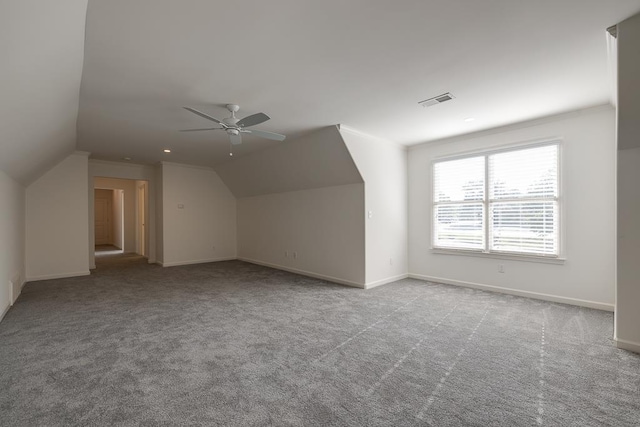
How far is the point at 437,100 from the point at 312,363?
3198 millimetres

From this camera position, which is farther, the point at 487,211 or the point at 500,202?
the point at 487,211

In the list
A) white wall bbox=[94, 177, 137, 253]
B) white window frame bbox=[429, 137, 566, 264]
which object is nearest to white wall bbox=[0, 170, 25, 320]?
white wall bbox=[94, 177, 137, 253]

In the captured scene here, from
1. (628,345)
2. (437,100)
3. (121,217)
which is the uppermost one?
(437,100)

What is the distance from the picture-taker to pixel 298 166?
553 cm

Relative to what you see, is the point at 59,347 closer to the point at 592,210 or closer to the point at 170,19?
the point at 170,19

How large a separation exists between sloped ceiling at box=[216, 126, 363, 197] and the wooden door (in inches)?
293

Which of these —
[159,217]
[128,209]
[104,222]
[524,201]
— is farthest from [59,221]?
[524,201]

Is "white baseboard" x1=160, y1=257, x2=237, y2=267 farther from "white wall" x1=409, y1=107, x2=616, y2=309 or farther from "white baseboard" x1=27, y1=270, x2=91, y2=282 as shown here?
"white wall" x1=409, y1=107, x2=616, y2=309

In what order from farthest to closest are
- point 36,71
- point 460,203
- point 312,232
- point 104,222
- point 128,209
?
point 104,222 < point 128,209 < point 312,232 < point 460,203 < point 36,71

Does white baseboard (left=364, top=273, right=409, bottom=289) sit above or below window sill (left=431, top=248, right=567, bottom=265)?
below

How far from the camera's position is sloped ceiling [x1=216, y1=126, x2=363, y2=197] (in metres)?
4.71

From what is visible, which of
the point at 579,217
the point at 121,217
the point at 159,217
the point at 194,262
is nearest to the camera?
the point at 579,217

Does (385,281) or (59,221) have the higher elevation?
(59,221)

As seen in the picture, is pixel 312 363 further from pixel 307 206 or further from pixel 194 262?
pixel 194 262
